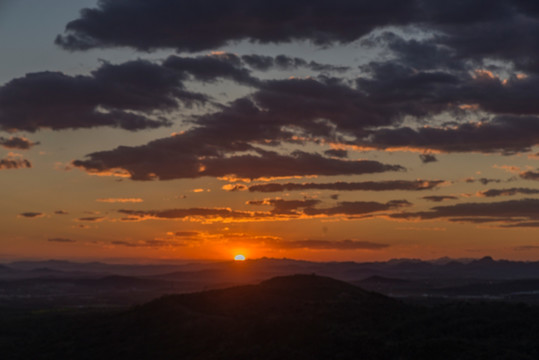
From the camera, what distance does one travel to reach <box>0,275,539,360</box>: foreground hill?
172 feet

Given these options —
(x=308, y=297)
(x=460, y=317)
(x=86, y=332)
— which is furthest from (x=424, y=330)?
(x=86, y=332)

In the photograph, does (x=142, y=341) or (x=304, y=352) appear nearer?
(x=304, y=352)

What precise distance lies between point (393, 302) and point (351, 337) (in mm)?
25956

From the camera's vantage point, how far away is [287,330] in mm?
60750

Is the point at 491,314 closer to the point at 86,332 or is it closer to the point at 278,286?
the point at 278,286

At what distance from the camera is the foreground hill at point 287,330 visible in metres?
52.4

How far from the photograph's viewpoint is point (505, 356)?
46250 millimetres

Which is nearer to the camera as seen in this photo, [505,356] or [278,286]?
[505,356]

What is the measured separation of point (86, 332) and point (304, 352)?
3461 cm

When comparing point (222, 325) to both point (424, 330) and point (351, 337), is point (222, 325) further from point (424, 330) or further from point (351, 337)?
point (424, 330)

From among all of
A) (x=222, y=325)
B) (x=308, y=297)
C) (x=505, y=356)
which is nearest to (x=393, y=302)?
(x=308, y=297)

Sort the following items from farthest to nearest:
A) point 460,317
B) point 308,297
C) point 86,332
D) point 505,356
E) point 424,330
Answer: point 308,297, point 86,332, point 460,317, point 424,330, point 505,356

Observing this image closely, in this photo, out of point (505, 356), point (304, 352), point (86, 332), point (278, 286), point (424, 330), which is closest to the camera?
point (505, 356)

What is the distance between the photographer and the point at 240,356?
55.4 m
